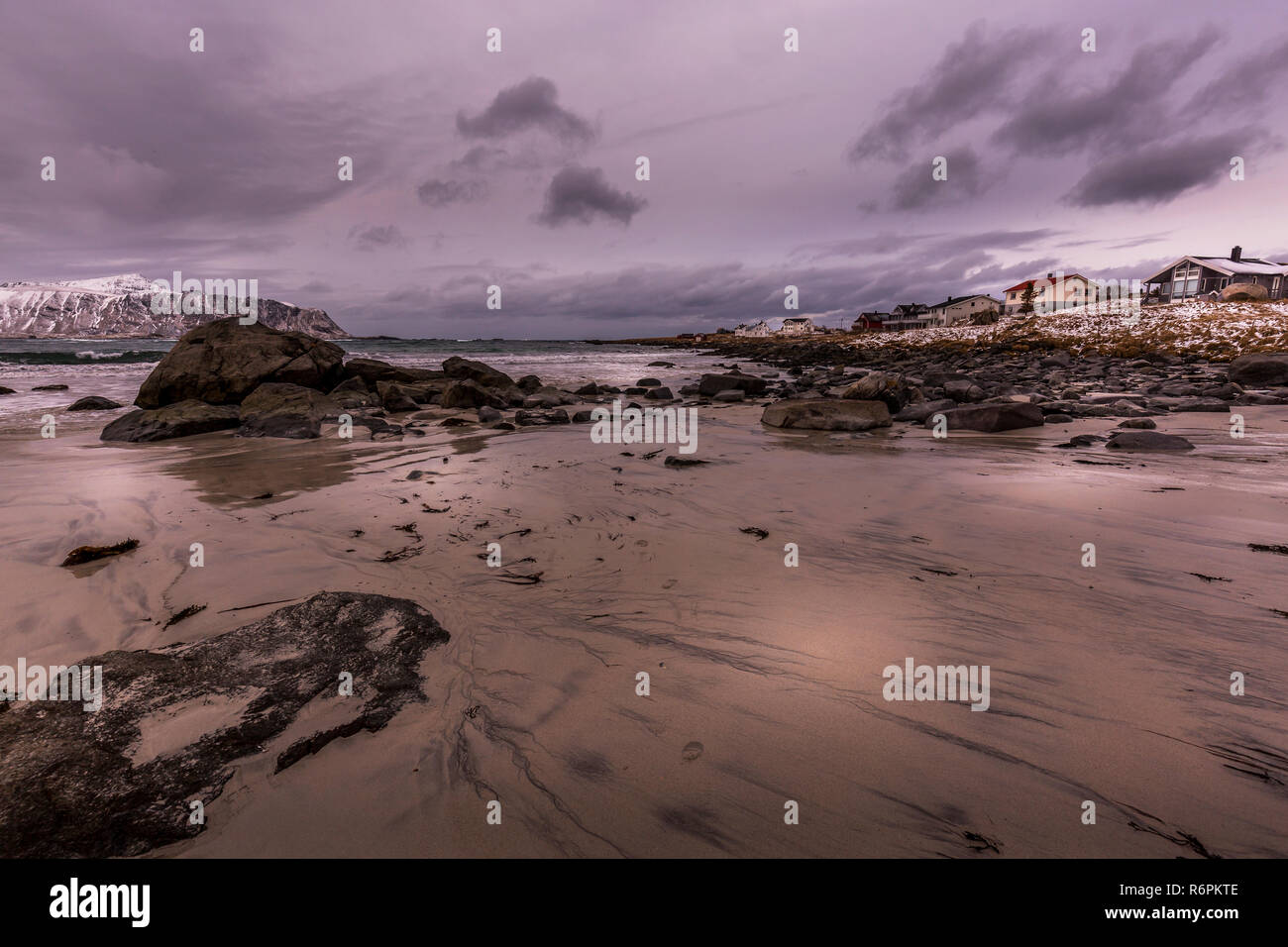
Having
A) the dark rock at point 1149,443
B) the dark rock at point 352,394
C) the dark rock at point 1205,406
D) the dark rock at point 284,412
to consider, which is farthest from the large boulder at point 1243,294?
the dark rock at point 284,412

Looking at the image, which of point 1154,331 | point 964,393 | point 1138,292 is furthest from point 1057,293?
point 964,393

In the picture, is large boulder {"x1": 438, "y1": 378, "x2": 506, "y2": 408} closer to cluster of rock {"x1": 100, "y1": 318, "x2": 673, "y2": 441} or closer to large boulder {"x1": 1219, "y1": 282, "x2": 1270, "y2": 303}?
cluster of rock {"x1": 100, "y1": 318, "x2": 673, "y2": 441}

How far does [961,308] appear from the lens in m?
85.5

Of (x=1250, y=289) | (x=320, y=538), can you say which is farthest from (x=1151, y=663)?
(x=1250, y=289)

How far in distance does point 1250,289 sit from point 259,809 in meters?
68.7

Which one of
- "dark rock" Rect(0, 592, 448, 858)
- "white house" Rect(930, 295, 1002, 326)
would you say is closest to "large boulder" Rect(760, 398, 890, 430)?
"dark rock" Rect(0, 592, 448, 858)

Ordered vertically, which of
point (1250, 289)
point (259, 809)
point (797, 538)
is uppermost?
point (1250, 289)

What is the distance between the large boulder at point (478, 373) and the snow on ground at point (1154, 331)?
96.2ft

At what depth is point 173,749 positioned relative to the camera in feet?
6.71

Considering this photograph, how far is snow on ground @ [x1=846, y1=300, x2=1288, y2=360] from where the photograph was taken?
953 inches
